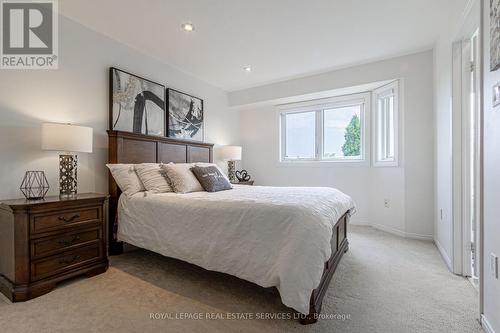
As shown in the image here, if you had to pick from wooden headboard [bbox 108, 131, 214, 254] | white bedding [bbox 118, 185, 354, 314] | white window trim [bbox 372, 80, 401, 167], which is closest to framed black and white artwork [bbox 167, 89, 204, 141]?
wooden headboard [bbox 108, 131, 214, 254]

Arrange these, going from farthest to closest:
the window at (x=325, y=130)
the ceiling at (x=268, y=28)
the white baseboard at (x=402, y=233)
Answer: the window at (x=325, y=130)
the white baseboard at (x=402, y=233)
the ceiling at (x=268, y=28)

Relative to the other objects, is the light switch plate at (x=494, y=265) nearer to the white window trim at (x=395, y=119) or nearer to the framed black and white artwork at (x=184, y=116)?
the white window trim at (x=395, y=119)

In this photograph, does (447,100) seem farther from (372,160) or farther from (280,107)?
(280,107)

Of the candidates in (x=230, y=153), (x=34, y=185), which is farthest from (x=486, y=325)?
(x=230, y=153)

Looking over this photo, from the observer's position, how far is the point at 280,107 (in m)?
4.96

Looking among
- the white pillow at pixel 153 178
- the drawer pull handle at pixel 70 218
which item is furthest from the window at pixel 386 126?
the drawer pull handle at pixel 70 218

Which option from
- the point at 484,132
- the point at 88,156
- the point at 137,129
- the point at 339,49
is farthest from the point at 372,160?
the point at 88,156

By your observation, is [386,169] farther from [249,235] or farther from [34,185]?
[34,185]

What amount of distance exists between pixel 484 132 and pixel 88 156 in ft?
11.6

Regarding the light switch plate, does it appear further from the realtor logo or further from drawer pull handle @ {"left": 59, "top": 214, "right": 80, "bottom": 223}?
the realtor logo

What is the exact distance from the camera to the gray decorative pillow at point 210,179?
2.89 meters

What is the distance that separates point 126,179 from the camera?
104 inches

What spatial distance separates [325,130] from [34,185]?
4203 millimetres

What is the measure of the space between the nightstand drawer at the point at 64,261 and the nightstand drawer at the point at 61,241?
5 cm
